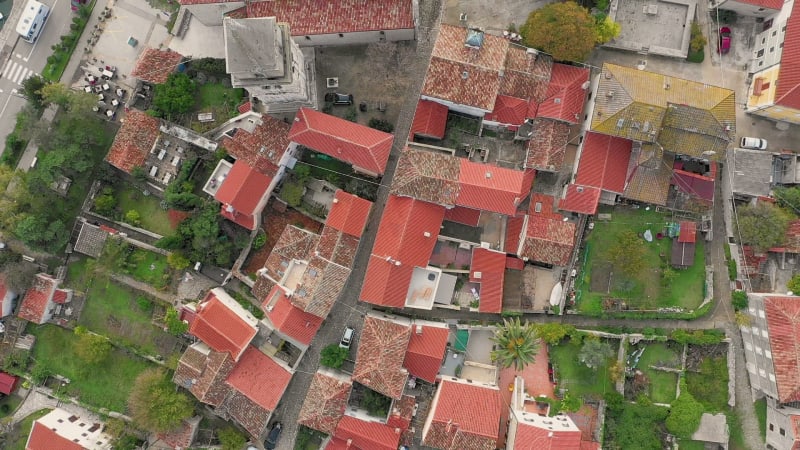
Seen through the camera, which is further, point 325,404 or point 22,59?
point 22,59

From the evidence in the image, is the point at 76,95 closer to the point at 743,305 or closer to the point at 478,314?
the point at 478,314

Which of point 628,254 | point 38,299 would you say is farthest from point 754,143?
point 38,299

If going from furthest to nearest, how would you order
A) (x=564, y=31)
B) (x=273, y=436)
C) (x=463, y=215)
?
1. (x=273, y=436)
2. (x=463, y=215)
3. (x=564, y=31)

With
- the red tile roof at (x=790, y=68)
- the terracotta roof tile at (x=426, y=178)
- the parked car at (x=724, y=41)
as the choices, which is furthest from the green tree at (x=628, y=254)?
the parked car at (x=724, y=41)

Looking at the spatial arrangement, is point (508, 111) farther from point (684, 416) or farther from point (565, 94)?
point (684, 416)

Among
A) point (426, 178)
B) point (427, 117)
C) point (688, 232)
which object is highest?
point (427, 117)

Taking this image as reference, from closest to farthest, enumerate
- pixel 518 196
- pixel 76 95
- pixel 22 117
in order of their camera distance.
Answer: pixel 518 196
pixel 76 95
pixel 22 117

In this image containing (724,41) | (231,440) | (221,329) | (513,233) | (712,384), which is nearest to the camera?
(724,41)

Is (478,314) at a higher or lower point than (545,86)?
lower

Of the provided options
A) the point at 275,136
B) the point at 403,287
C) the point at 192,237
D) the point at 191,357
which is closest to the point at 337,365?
the point at 403,287
